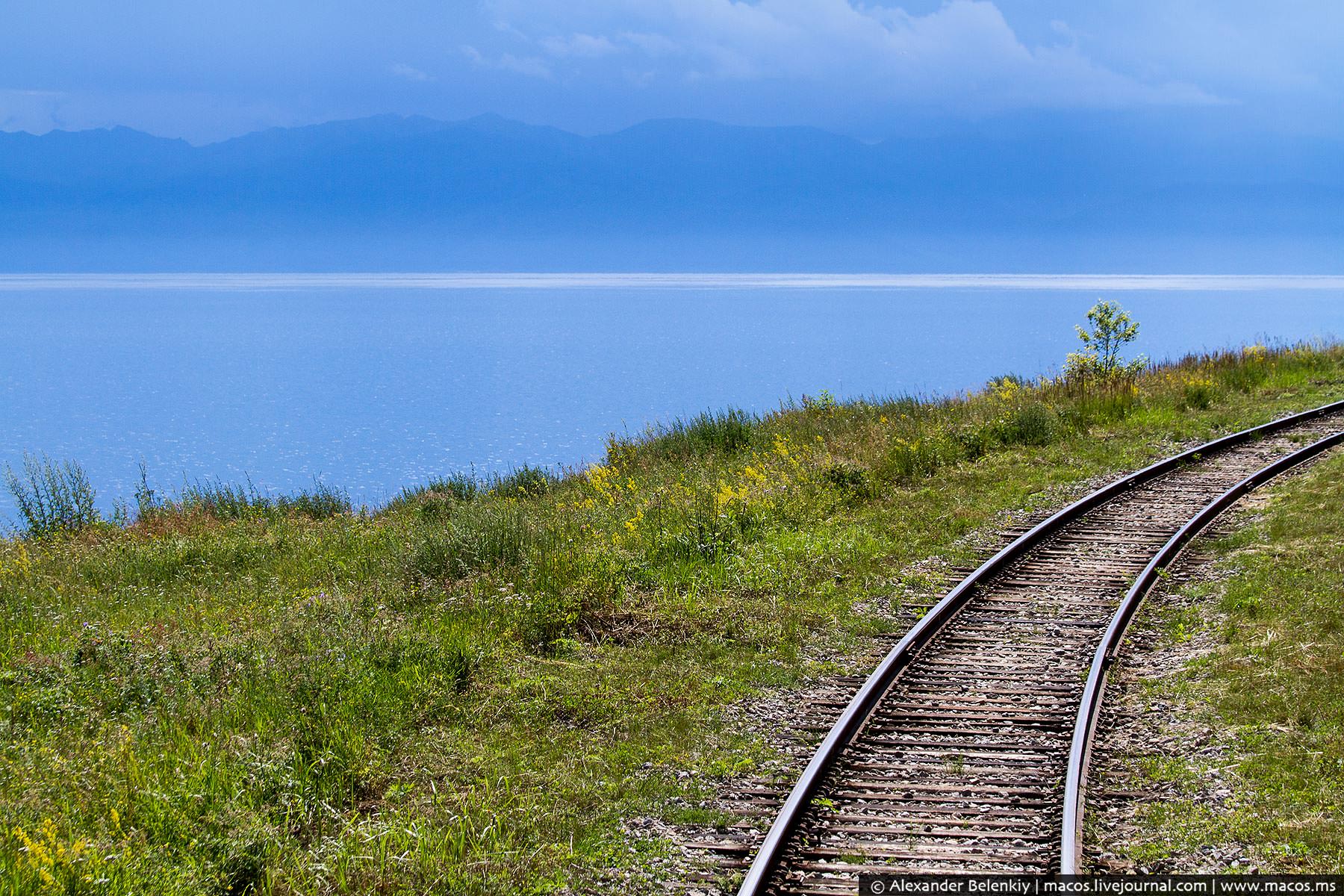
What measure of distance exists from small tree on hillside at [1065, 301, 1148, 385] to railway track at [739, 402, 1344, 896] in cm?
1696

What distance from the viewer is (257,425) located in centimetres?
7712

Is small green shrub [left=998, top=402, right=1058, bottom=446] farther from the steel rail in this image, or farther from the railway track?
the railway track

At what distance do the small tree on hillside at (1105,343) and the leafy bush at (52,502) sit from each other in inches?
997

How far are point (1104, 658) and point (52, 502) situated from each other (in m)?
19.6

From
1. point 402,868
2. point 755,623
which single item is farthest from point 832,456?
point 402,868

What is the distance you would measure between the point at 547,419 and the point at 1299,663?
7196 centimetres

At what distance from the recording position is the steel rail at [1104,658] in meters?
6.30

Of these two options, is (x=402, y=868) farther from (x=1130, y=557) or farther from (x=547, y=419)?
(x=547, y=419)

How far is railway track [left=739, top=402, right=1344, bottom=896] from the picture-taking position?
6328 millimetres

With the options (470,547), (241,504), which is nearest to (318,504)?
(241,504)

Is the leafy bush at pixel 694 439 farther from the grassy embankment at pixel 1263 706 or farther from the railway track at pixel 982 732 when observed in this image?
the grassy embankment at pixel 1263 706

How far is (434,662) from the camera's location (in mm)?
9477

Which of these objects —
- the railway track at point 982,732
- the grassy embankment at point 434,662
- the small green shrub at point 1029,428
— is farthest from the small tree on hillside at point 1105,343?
the railway track at point 982,732

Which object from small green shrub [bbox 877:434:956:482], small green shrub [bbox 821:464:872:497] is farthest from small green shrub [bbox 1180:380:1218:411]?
small green shrub [bbox 821:464:872:497]
